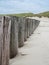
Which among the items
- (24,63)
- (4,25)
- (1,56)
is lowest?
(24,63)

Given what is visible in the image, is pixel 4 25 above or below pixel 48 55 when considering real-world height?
above

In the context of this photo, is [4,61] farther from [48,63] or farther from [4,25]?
[48,63]

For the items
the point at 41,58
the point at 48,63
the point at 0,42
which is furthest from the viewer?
the point at 41,58

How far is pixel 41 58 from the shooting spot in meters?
5.32

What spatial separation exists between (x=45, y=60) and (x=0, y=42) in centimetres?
142

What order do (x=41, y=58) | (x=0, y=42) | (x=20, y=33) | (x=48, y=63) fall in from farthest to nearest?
(x=20, y=33)
(x=41, y=58)
(x=48, y=63)
(x=0, y=42)

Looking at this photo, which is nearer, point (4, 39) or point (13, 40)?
point (4, 39)

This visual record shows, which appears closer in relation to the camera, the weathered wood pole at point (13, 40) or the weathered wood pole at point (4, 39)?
the weathered wood pole at point (4, 39)

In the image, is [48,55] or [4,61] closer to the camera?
[4,61]

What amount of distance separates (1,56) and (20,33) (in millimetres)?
2967

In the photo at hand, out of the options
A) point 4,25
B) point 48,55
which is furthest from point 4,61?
point 48,55

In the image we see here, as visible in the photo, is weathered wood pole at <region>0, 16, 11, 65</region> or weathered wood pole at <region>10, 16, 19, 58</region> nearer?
weathered wood pole at <region>0, 16, 11, 65</region>

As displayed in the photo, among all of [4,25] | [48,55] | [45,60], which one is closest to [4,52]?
[4,25]

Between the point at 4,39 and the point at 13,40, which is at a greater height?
the point at 4,39
